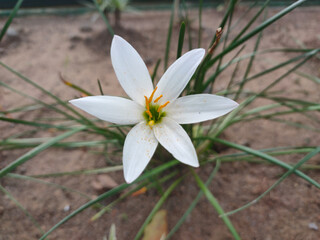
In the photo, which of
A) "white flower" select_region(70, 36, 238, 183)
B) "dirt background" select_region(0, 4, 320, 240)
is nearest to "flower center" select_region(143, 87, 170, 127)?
"white flower" select_region(70, 36, 238, 183)

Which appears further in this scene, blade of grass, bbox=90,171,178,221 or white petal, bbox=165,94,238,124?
blade of grass, bbox=90,171,178,221

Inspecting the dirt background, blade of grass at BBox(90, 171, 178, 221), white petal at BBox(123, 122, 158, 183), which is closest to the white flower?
white petal at BBox(123, 122, 158, 183)

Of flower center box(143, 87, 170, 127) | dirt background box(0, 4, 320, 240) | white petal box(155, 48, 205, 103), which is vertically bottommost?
dirt background box(0, 4, 320, 240)

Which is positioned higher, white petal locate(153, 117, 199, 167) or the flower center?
the flower center

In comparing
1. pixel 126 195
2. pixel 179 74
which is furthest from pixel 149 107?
pixel 126 195

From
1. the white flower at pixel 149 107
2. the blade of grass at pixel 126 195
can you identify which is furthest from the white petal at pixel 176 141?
the blade of grass at pixel 126 195

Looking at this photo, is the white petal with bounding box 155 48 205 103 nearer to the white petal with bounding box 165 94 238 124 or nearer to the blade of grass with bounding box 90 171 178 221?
the white petal with bounding box 165 94 238 124

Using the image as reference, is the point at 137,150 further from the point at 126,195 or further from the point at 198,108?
the point at 126,195

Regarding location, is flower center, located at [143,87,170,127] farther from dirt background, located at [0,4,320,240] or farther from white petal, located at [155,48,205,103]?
dirt background, located at [0,4,320,240]
